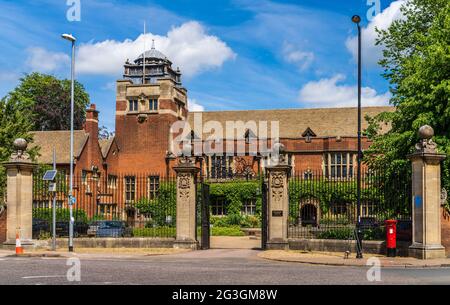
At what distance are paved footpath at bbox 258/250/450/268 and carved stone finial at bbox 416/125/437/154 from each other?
373cm

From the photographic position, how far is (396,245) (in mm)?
23094

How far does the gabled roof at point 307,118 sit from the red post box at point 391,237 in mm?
37235

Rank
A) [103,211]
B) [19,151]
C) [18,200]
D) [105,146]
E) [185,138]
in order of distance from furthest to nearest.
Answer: [105,146] → [185,138] → [103,211] → [19,151] → [18,200]

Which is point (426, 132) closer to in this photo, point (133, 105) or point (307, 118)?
point (307, 118)

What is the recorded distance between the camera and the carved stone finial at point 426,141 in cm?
2206

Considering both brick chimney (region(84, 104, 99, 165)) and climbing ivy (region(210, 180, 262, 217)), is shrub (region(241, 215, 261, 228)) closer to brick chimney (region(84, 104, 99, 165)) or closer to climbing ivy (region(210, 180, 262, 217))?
climbing ivy (region(210, 180, 262, 217))

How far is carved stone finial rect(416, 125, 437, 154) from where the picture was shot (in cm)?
2206

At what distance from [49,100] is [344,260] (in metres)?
56.7

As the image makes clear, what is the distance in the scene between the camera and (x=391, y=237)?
73.4ft

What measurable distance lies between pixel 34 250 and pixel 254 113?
4194 centimetres

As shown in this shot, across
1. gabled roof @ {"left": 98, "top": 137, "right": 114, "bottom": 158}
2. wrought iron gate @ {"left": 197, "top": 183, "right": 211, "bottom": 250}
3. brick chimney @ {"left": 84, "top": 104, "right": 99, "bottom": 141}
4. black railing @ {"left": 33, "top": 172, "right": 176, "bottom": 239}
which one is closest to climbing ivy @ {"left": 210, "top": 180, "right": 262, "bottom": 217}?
black railing @ {"left": 33, "top": 172, "right": 176, "bottom": 239}

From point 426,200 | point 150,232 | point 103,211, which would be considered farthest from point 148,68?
point 426,200

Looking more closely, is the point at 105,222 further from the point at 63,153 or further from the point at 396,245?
the point at 63,153
